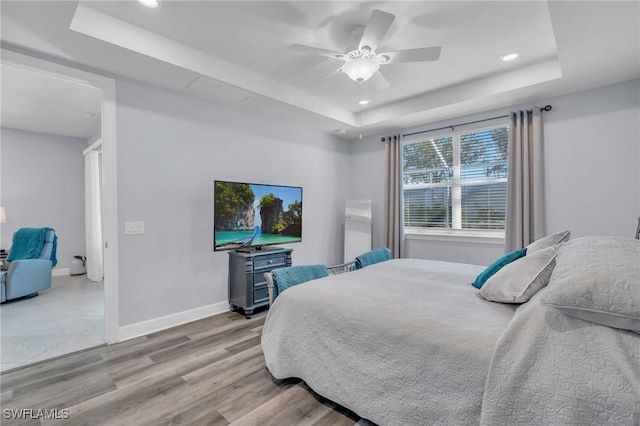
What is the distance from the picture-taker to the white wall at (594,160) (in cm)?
293

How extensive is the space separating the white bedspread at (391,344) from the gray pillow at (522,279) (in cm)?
7

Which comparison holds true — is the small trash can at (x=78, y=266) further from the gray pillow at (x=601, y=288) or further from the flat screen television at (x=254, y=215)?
the gray pillow at (x=601, y=288)

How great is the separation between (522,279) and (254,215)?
2.75 m

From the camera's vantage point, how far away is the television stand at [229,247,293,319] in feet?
10.8

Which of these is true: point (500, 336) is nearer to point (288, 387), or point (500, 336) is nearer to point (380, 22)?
point (288, 387)

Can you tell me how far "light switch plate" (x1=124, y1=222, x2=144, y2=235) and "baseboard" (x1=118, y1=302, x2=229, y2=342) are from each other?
0.89 metres

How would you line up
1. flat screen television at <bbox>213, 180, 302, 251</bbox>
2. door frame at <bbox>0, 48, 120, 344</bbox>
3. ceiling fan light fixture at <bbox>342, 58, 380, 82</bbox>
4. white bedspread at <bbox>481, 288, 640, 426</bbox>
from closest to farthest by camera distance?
white bedspread at <bbox>481, 288, 640, 426</bbox> → ceiling fan light fixture at <bbox>342, 58, 380, 82</bbox> → door frame at <bbox>0, 48, 120, 344</bbox> → flat screen television at <bbox>213, 180, 302, 251</bbox>

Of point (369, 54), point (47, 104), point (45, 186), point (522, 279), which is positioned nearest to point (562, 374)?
point (522, 279)

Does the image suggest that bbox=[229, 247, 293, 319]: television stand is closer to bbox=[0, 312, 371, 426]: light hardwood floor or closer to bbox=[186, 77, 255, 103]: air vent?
bbox=[0, 312, 371, 426]: light hardwood floor

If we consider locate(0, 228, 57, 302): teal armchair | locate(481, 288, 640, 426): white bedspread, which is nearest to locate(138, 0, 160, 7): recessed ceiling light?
locate(481, 288, 640, 426): white bedspread

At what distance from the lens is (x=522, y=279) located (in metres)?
1.60

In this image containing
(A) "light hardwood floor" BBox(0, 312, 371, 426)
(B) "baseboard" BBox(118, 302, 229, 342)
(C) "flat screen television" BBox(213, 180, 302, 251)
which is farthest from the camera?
(C) "flat screen television" BBox(213, 180, 302, 251)

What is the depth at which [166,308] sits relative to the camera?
10.2 feet

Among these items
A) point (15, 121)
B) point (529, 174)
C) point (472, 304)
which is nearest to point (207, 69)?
point (472, 304)
